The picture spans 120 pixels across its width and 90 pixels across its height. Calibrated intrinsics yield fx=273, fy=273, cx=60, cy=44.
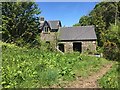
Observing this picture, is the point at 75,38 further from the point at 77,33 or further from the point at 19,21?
the point at 19,21

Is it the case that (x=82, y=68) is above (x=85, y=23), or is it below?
below

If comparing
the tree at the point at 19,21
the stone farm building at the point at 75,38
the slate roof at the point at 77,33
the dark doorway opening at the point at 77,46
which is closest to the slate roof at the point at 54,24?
the stone farm building at the point at 75,38

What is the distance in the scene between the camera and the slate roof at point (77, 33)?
1348 inches

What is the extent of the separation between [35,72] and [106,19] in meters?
34.8

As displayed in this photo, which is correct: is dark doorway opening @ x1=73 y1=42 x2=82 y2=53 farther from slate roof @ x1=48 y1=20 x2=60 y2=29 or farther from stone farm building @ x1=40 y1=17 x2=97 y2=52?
slate roof @ x1=48 y1=20 x2=60 y2=29

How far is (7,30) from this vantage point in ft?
101

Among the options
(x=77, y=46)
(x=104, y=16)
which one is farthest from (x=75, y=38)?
(x=104, y=16)

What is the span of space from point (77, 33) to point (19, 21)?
808 cm

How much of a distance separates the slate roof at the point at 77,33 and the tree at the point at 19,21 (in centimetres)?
413

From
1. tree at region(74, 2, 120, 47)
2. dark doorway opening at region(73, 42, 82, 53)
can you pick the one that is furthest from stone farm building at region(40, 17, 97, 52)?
tree at region(74, 2, 120, 47)

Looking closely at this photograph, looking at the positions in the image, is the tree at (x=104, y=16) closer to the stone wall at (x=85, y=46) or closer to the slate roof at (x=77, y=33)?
the slate roof at (x=77, y=33)

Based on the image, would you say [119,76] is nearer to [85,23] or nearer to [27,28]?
[27,28]

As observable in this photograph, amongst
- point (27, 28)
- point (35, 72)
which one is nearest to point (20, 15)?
point (27, 28)

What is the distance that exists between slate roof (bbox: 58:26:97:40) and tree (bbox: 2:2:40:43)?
4.13 meters
